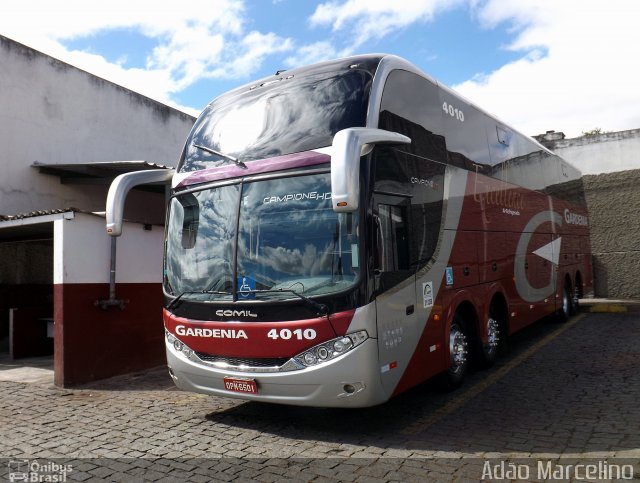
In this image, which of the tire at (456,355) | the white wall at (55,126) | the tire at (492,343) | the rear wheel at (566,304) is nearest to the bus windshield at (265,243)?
the tire at (456,355)

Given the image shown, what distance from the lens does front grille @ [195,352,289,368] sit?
494cm

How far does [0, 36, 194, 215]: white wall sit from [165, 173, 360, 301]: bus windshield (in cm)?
742

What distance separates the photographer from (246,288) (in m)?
5.08

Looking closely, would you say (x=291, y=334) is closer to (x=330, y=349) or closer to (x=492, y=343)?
(x=330, y=349)

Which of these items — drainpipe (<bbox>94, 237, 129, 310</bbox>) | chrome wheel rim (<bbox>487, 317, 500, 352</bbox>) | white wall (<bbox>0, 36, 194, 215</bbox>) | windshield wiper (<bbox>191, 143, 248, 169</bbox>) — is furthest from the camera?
white wall (<bbox>0, 36, 194, 215</bbox>)

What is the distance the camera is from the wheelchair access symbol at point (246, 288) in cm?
505

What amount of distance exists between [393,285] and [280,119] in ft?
6.88

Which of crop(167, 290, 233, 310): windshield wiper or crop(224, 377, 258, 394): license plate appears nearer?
crop(224, 377, 258, 394): license plate

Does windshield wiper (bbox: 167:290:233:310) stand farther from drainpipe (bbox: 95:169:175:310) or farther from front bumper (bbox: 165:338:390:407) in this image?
drainpipe (bbox: 95:169:175:310)

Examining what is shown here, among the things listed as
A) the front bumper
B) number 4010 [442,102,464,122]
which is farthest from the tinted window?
the front bumper

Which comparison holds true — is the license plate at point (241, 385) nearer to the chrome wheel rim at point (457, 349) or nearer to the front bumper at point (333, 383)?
the front bumper at point (333, 383)

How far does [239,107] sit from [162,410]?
366 cm

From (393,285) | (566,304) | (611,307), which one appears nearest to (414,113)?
(393,285)

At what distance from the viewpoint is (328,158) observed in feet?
16.3
